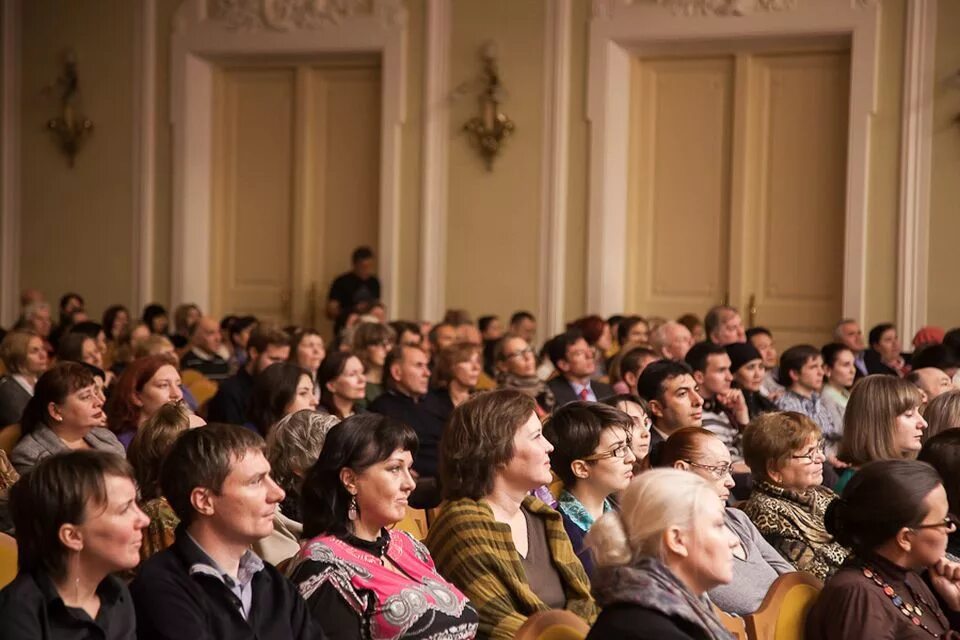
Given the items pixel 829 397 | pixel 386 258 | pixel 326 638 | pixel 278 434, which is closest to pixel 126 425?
pixel 278 434

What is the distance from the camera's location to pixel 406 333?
817cm

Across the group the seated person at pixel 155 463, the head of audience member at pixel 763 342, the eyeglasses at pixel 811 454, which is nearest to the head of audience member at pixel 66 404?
the seated person at pixel 155 463

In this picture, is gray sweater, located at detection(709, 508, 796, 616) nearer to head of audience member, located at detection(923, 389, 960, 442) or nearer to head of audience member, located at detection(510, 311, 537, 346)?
head of audience member, located at detection(923, 389, 960, 442)

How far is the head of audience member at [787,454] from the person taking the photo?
13.5ft

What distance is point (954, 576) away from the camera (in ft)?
10.9

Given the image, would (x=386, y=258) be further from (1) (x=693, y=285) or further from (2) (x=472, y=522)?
(2) (x=472, y=522)

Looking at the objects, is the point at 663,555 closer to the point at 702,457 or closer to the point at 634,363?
the point at 702,457

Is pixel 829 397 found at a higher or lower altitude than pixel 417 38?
lower

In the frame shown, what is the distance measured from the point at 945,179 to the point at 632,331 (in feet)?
9.12

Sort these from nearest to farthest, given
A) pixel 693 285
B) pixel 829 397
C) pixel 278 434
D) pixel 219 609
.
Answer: pixel 219 609
pixel 278 434
pixel 829 397
pixel 693 285

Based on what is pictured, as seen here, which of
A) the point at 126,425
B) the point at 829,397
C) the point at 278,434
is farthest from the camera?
the point at 829,397

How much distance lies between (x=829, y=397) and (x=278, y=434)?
13.8 ft

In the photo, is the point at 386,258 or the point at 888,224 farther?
the point at 386,258

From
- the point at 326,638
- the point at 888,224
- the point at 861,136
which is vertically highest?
the point at 861,136
